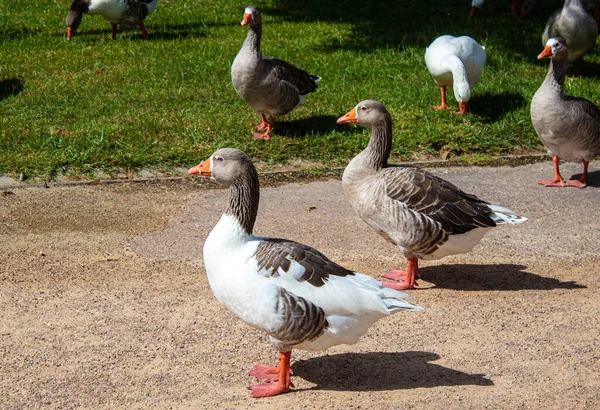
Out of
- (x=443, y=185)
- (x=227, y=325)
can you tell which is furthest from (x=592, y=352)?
(x=227, y=325)

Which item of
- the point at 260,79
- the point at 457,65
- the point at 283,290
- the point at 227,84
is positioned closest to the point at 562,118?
the point at 457,65

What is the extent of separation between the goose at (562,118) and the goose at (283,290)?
4.64 metres

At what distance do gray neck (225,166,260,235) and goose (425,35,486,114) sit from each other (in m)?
6.08

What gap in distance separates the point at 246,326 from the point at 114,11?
9.73 metres

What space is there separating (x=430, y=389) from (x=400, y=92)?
730 centimetres

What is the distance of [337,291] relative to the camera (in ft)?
16.0

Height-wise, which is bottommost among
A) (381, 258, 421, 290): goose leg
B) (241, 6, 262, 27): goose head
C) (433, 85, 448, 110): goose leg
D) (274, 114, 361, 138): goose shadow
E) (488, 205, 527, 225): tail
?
(381, 258, 421, 290): goose leg

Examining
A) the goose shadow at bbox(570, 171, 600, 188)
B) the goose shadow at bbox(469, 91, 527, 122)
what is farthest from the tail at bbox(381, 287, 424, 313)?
the goose shadow at bbox(469, 91, 527, 122)

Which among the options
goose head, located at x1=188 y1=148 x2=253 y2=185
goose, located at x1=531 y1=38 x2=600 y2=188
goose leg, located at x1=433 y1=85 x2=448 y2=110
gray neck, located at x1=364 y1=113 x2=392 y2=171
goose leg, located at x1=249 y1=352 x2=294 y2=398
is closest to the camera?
goose leg, located at x1=249 y1=352 x2=294 y2=398

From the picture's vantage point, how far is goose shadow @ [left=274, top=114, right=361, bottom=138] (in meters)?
10.4

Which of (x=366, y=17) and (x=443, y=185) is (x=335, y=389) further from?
(x=366, y=17)

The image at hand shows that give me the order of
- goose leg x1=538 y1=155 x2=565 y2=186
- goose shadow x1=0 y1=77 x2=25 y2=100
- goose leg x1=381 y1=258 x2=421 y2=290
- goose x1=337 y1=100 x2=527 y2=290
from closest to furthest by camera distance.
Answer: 1. goose x1=337 y1=100 x2=527 y2=290
2. goose leg x1=381 y1=258 x2=421 y2=290
3. goose leg x1=538 y1=155 x2=565 y2=186
4. goose shadow x1=0 y1=77 x2=25 y2=100

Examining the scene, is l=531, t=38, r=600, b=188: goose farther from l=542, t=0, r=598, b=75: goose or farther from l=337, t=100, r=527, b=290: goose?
l=542, t=0, r=598, b=75: goose

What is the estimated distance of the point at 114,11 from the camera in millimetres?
13977
